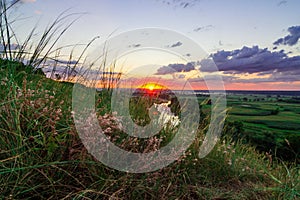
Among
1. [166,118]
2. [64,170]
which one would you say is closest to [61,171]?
[64,170]

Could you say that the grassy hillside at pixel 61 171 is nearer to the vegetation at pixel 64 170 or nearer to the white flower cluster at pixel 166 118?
the vegetation at pixel 64 170

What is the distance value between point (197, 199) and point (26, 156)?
1.46 m

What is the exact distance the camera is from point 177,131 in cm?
383

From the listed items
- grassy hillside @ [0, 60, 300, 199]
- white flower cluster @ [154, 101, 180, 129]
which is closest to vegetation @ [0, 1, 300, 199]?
grassy hillside @ [0, 60, 300, 199]

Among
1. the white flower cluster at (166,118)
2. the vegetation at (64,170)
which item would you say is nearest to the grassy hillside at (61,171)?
the vegetation at (64,170)

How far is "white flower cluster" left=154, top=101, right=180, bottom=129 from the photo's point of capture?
389 cm

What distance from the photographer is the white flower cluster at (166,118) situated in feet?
12.8

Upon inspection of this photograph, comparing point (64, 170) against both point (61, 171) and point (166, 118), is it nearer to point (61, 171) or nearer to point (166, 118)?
point (61, 171)

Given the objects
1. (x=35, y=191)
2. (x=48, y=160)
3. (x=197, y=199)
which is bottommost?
(x=197, y=199)

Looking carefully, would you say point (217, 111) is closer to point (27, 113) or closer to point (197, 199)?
point (197, 199)

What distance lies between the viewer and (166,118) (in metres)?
4.14

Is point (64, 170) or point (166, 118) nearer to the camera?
point (64, 170)

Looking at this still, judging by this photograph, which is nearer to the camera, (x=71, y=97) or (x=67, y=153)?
(x=67, y=153)

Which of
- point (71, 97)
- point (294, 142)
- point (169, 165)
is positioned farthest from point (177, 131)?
point (294, 142)
